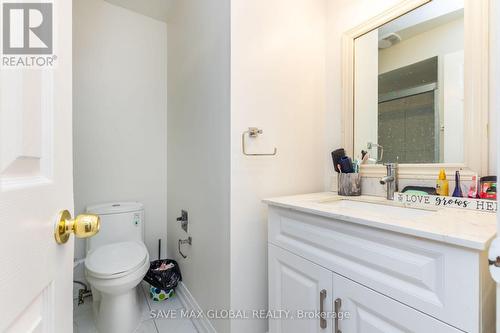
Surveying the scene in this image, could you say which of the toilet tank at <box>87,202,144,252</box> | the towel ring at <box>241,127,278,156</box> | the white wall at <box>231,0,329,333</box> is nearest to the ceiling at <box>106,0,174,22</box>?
the white wall at <box>231,0,329,333</box>

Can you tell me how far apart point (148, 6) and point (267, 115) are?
1552mm

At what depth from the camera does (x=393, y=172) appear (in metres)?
1.15

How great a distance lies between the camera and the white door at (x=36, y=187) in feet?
0.98

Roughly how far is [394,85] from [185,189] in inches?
56.5

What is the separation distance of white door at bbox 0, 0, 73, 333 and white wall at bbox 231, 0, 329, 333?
2.44 ft

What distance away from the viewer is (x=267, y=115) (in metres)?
1.29

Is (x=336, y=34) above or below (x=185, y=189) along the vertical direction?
above

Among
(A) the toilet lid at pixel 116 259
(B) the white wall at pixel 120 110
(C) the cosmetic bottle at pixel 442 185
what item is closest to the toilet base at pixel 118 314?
(A) the toilet lid at pixel 116 259

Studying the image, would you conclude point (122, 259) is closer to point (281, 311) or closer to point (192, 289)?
point (192, 289)

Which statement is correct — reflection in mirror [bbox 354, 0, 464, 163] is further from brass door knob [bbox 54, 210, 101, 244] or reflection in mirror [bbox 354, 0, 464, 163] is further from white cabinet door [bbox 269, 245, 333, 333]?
brass door knob [bbox 54, 210, 101, 244]

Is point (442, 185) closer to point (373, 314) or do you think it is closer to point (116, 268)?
point (373, 314)

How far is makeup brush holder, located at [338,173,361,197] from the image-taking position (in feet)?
4.20

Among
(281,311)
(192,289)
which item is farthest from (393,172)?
(192,289)

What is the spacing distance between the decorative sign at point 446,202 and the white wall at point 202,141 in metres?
0.79
